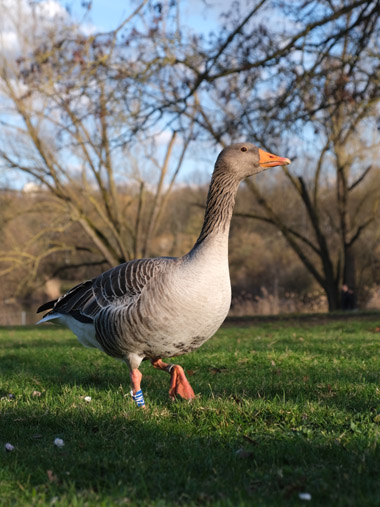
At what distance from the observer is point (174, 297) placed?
4594 mm

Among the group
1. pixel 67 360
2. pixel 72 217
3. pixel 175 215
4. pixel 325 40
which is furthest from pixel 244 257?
pixel 67 360

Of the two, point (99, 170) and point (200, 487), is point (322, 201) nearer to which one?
point (99, 170)

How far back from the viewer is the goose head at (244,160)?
209 inches

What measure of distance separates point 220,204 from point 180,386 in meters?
1.78

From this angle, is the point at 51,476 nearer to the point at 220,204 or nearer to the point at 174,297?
the point at 174,297

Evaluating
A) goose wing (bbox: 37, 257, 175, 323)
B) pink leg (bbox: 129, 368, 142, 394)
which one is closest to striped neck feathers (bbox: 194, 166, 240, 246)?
goose wing (bbox: 37, 257, 175, 323)

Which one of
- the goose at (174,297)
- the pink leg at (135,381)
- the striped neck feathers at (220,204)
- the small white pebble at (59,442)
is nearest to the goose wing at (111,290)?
the goose at (174,297)

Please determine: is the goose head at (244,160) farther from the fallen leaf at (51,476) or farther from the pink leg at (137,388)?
the fallen leaf at (51,476)

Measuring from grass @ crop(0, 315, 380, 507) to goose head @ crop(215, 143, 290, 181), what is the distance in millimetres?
2193

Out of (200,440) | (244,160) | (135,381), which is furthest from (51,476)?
(244,160)

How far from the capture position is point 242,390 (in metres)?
5.38

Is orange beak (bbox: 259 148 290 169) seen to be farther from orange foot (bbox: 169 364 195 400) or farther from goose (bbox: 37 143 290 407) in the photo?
orange foot (bbox: 169 364 195 400)

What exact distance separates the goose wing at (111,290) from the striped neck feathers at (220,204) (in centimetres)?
48

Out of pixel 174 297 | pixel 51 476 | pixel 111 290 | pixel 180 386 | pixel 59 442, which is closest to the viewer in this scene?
pixel 51 476
